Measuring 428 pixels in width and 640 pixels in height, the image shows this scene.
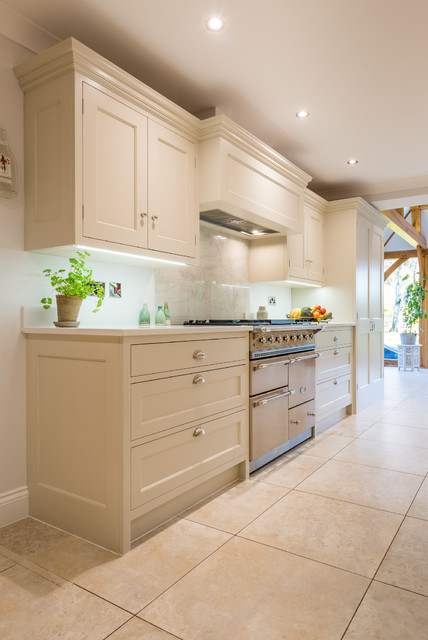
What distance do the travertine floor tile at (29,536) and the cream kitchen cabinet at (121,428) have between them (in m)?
0.05

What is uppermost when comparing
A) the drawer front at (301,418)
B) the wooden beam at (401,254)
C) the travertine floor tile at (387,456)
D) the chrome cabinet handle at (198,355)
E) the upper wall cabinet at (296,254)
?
Answer: the wooden beam at (401,254)

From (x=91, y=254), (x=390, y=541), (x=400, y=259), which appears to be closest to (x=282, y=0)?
(x=91, y=254)

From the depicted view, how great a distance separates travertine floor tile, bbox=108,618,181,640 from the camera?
133cm

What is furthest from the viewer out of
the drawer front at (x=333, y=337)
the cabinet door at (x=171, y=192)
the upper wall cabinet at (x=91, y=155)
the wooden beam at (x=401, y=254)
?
the wooden beam at (x=401, y=254)

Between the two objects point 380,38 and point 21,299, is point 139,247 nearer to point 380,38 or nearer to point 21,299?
point 21,299

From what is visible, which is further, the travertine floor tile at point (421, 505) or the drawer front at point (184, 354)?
the travertine floor tile at point (421, 505)

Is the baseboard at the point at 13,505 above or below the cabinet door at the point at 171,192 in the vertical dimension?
below

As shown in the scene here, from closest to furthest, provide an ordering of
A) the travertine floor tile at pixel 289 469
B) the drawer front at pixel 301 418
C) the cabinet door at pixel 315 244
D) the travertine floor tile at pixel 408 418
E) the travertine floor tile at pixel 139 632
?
the travertine floor tile at pixel 139 632 → the travertine floor tile at pixel 289 469 → the drawer front at pixel 301 418 → the travertine floor tile at pixel 408 418 → the cabinet door at pixel 315 244

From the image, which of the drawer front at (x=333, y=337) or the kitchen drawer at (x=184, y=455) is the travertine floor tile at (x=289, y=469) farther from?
the drawer front at (x=333, y=337)

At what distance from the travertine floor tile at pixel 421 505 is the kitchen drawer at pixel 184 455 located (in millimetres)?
944

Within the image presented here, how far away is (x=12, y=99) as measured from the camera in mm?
2193

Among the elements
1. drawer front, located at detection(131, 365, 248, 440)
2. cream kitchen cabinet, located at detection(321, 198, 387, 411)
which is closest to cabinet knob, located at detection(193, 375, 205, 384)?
drawer front, located at detection(131, 365, 248, 440)

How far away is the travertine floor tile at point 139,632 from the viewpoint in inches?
52.3

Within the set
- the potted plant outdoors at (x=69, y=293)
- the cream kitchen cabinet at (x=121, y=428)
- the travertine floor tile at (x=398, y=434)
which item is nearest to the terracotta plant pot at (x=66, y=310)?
the potted plant outdoors at (x=69, y=293)
